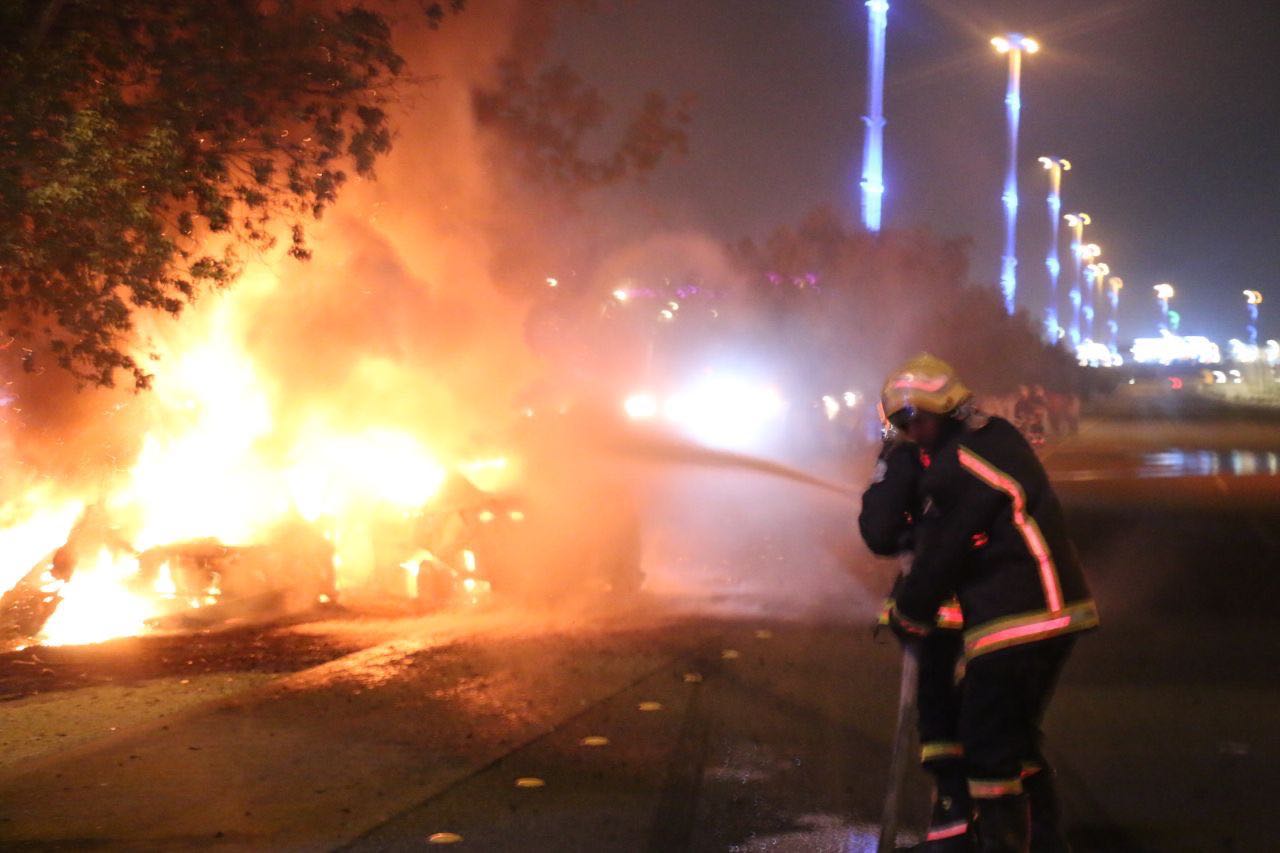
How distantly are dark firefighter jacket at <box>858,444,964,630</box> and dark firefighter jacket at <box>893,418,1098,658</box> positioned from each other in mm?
91

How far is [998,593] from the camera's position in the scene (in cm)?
389

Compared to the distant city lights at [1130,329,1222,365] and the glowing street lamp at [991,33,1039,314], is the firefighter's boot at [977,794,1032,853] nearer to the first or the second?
the glowing street lamp at [991,33,1039,314]

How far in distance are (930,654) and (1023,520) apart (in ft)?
1.93

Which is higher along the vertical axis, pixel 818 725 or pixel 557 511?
pixel 557 511

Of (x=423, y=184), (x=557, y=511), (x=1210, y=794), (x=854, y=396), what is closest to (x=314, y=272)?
(x=423, y=184)

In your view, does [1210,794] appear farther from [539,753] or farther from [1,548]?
[1,548]

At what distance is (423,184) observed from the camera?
13.4 meters

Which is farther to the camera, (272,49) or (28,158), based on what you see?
(272,49)

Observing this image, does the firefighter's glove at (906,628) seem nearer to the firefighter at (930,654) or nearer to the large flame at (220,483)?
the firefighter at (930,654)

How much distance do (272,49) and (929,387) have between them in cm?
628

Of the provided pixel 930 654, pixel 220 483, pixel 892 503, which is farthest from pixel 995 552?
pixel 220 483

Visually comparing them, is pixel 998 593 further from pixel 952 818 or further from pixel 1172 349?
pixel 1172 349

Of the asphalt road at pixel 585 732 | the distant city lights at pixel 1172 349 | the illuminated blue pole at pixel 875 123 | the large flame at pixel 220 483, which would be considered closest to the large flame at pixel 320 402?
the large flame at pixel 220 483

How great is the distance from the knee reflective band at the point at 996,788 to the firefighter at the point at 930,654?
6.8 inches
